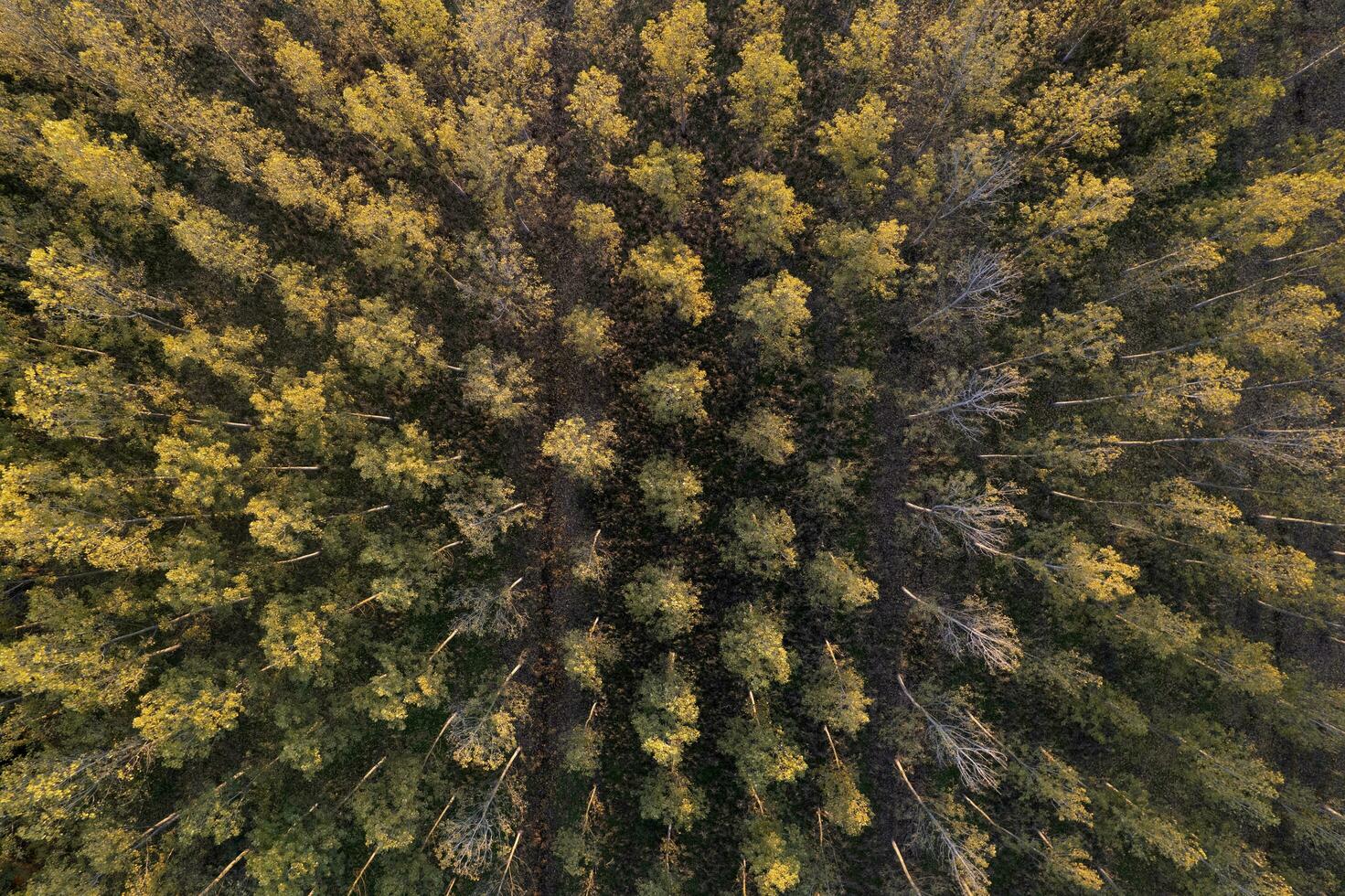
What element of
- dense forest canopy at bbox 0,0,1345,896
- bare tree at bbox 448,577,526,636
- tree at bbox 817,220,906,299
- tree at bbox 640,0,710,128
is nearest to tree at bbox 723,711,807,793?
dense forest canopy at bbox 0,0,1345,896

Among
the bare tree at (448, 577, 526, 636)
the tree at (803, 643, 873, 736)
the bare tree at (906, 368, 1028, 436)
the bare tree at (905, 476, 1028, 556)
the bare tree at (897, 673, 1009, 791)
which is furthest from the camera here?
the bare tree at (448, 577, 526, 636)

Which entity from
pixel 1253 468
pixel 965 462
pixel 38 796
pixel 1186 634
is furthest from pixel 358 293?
pixel 1253 468

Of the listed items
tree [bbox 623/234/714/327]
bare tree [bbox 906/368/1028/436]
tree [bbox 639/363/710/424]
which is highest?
bare tree [bbox 906/368/1028/436]

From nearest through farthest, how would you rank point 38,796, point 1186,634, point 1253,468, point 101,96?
point 38,796
point 1186,634
point 101,96
point 1253,468

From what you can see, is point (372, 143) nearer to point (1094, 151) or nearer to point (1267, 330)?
point (1094, 151)

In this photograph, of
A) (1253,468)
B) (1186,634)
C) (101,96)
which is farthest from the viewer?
(1253,468)

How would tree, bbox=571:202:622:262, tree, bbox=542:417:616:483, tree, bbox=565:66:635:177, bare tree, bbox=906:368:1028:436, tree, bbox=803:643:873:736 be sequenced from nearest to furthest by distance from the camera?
tree, bbox=542:417:616:483
tree, bbox=803:643:873:736
tree, bbox=565:66:635:177
bare tree, bbox=906:368:1028:436
tree, bbox=571:202:622:262

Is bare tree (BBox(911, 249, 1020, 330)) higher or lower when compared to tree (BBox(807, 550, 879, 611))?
higher

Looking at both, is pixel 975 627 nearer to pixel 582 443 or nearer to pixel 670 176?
pixel 582 443

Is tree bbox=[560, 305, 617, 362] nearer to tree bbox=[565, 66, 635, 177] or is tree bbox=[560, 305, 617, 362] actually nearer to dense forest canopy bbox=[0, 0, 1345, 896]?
dense forest canopy bbox=[0, 0, 1345, 896]
